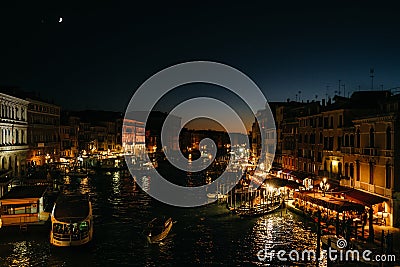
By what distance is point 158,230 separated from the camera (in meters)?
21.8

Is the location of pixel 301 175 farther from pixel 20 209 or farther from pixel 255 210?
pixel 20 209

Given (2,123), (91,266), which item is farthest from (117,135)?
(91,266)

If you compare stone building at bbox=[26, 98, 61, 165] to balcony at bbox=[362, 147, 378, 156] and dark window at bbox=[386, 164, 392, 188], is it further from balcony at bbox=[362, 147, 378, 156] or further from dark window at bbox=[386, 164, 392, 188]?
dark window at bbox=[386, 164, 392, 188]

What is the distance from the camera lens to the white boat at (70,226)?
19.7 m

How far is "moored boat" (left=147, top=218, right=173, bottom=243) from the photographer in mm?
21144

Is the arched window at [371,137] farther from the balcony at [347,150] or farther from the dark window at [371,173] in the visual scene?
the balcony at [347,150]

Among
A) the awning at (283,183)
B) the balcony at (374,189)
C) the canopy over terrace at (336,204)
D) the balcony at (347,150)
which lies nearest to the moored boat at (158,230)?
the canopy over terrace at (336,204)

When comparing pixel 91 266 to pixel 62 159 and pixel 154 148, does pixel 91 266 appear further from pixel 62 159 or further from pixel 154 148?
pixel 154 148

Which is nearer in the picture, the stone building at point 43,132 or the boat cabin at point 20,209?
the boat cabin at point 20,209

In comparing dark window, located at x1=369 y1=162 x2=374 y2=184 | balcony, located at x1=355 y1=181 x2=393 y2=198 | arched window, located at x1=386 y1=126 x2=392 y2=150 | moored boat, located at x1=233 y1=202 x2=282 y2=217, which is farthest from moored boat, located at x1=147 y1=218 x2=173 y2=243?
arched window, located at x1=386 y1=126 x2=392 y2=150

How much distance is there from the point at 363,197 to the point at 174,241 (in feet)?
31.2

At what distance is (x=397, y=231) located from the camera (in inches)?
789

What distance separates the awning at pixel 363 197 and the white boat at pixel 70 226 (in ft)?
42.2

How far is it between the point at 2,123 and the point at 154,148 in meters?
97.0
